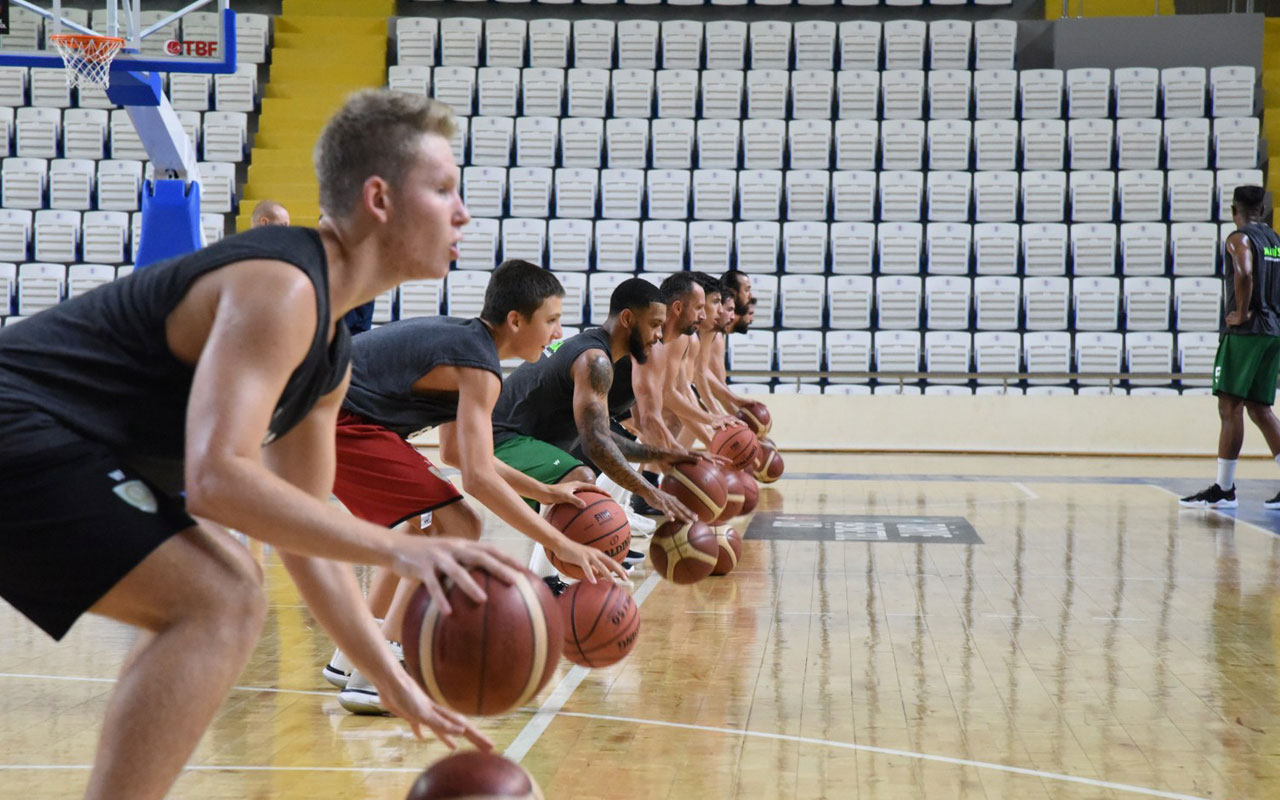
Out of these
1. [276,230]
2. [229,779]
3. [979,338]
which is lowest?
[229,779]

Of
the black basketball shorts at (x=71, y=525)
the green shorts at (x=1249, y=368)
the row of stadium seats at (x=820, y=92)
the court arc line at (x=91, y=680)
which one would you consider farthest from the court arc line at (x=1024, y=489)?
the black basketball shorts at (x=71, y=525)

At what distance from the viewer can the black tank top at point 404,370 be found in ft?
13.4

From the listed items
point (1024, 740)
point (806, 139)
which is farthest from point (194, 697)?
point (806, 139)

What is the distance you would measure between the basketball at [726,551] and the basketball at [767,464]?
124 inches

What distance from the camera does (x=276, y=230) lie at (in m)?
2.04

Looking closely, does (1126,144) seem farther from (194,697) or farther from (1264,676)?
(194,697)

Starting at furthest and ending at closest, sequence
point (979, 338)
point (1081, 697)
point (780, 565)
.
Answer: point (979, 338), point (780, 565), point (1081, 697)

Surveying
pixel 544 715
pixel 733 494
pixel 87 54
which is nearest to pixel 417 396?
pixel 544 715

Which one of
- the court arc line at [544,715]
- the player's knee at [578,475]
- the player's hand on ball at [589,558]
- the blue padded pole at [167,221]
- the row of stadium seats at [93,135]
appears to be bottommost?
the court arc line at [544,715]

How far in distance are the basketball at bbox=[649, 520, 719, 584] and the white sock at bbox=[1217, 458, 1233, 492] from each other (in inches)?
201

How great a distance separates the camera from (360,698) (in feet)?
12.3

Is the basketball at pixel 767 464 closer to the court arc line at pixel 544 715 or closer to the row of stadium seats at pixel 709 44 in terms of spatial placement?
the court arc line at pixel 544 715

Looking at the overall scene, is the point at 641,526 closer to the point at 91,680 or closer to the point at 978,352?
the point at 91,680

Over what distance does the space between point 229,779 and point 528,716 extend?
2.94 feet
